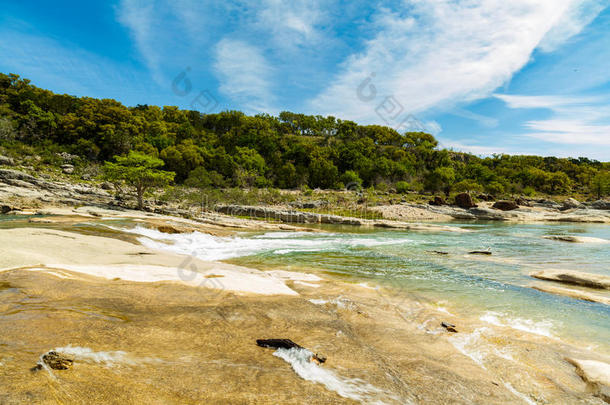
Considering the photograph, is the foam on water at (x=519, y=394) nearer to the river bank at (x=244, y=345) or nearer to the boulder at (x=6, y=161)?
the river bank at (x=244, y=345)

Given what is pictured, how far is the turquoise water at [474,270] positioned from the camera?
751 cm

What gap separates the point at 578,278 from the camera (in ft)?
35.0

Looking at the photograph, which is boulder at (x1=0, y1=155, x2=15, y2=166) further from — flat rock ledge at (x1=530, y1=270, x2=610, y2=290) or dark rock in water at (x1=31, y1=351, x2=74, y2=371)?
flat rock ledge at (x1=530, y1=270, x2=610, y2=290)

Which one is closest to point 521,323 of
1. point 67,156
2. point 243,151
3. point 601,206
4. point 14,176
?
point 14,176

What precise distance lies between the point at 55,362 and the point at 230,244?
16.7 m

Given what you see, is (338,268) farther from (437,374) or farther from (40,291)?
(40,291)

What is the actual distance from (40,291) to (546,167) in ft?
504

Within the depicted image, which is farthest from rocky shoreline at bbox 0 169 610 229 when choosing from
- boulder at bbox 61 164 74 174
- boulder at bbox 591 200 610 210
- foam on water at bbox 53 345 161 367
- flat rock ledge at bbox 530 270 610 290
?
foam on water at bbox 53 345 161 367

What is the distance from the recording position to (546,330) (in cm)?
687

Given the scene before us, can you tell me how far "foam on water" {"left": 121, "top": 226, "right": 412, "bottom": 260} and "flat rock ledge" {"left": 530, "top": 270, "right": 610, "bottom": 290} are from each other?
10593 mm

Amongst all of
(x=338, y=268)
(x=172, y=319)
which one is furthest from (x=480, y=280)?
(x=172, y=319)

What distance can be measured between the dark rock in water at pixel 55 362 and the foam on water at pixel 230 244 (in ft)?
38.7

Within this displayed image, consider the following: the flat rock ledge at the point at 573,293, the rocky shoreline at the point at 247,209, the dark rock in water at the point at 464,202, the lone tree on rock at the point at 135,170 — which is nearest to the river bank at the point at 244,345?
the flat rock ledge at the point at 573,293

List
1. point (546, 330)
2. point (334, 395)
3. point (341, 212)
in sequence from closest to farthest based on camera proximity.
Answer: point (334, 395)
point (546, 330)
point (341, 212)
